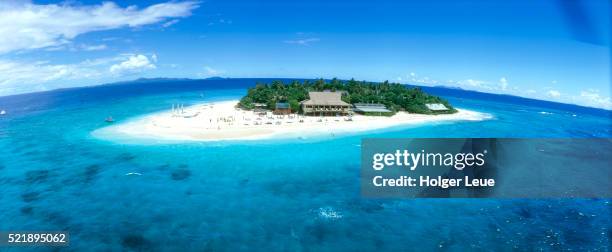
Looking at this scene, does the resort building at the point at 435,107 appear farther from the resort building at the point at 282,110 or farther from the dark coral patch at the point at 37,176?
the dark coral patch at the point at 37,176

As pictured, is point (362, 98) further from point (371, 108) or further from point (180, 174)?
point (180, 174)

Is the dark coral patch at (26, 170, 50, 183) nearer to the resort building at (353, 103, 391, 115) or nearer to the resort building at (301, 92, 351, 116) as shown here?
the resort building at (301, 92, 351, 116)

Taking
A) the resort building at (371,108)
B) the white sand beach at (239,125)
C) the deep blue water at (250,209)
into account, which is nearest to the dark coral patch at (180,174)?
the deep blue water at (250,209)

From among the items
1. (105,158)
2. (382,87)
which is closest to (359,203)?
(105,158)

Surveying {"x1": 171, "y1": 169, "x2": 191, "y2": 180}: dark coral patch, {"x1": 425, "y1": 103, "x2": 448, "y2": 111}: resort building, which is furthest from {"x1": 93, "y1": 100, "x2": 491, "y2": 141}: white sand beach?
{"x1": 171, "y1": 169, "x2": 191, "y2": 180}: dark coral patch

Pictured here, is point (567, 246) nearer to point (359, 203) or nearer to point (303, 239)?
point (359, 203)

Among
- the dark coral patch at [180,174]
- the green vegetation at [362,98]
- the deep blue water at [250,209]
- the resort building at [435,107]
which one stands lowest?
the deep blue water at [250,209]

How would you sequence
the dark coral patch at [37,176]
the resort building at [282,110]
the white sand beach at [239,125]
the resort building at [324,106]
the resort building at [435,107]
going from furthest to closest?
1. the resort building at [435,107]
2. the resort building at [282,110]
3. the resort building at [324,106]
4. the white sand beach at [239,125]
5. the dark coral patch at [37,176]
